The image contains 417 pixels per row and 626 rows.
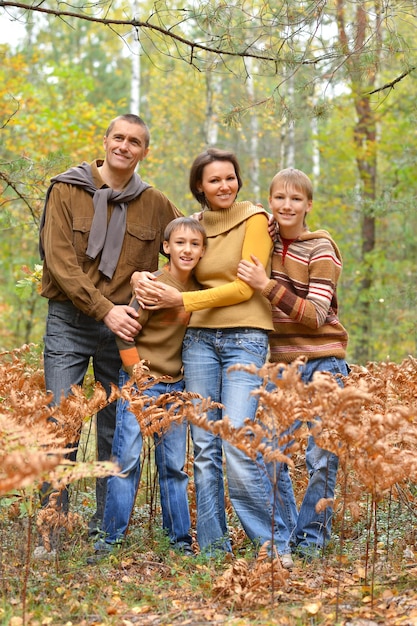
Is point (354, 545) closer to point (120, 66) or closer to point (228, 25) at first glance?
point (228, 25)

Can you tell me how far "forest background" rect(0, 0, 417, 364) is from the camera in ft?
17.8

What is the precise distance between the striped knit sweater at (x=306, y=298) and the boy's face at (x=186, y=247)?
508 mm

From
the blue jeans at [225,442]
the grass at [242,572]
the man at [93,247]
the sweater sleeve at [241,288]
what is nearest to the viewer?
the grass at [242,572]

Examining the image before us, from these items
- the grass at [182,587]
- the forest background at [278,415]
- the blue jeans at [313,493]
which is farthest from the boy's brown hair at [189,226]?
the grass at [182,587]

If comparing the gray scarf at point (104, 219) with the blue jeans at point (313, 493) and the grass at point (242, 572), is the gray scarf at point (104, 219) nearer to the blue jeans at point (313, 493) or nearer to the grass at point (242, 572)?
the grass at point (242, 572)

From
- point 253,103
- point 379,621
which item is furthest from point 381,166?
point 379,621

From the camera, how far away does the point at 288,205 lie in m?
4.53

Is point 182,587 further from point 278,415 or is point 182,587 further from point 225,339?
point 225,339

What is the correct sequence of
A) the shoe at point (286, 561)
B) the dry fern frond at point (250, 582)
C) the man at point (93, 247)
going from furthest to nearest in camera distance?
the man at point (93, 247) < the shoe at point (286, 561) < the dry fern frond at point (250, 582)

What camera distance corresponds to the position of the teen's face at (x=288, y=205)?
14.9 ft

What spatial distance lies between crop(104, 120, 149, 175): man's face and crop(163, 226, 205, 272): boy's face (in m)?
0.68

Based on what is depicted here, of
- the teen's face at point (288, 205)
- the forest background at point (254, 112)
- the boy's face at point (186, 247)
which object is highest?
the forest background at point (254, 112)

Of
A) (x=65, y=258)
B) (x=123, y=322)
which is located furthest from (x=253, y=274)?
(x=65, y=258)

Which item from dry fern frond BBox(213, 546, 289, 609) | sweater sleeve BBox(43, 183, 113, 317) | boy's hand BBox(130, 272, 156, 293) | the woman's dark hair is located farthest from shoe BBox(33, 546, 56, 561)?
the woman's dark hair
